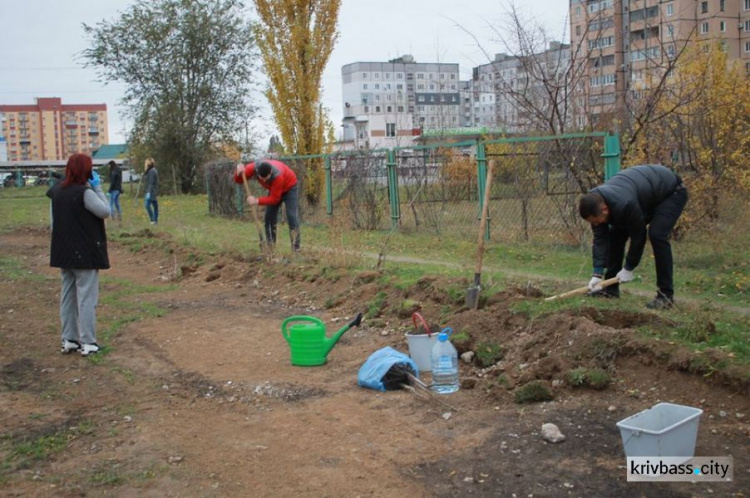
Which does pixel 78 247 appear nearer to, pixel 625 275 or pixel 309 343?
pixel 309 343

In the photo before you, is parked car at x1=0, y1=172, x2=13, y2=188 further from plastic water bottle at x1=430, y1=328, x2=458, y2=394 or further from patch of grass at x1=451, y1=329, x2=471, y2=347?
plastic water bottle at x1=430, y1=328, x2=458, y2=394

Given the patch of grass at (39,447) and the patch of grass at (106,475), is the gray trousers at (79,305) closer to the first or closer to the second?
the patch of grass at (39,447)

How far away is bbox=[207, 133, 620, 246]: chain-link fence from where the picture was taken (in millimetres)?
11906

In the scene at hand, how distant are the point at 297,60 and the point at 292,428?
62.1ft

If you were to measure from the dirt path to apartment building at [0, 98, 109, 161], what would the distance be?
178635mm

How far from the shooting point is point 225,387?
626cm

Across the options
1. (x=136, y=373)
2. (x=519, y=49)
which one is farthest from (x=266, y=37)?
(x=136, y=373)

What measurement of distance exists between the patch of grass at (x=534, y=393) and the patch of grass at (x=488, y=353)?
938mm

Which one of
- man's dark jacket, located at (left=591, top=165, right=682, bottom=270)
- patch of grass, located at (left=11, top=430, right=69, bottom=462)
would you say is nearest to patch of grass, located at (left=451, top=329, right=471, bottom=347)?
man's dark jacket, located at (left=591, top=165, right=682, bottom=270)

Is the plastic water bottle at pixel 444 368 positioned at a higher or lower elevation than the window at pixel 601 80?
lower

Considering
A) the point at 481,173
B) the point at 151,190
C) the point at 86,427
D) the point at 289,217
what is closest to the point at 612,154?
the point at 481,173

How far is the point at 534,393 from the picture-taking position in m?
5.34

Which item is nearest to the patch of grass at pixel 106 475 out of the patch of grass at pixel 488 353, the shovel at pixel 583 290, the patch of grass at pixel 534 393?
the patch of grass at pixel 534 393

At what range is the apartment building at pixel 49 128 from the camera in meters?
175
